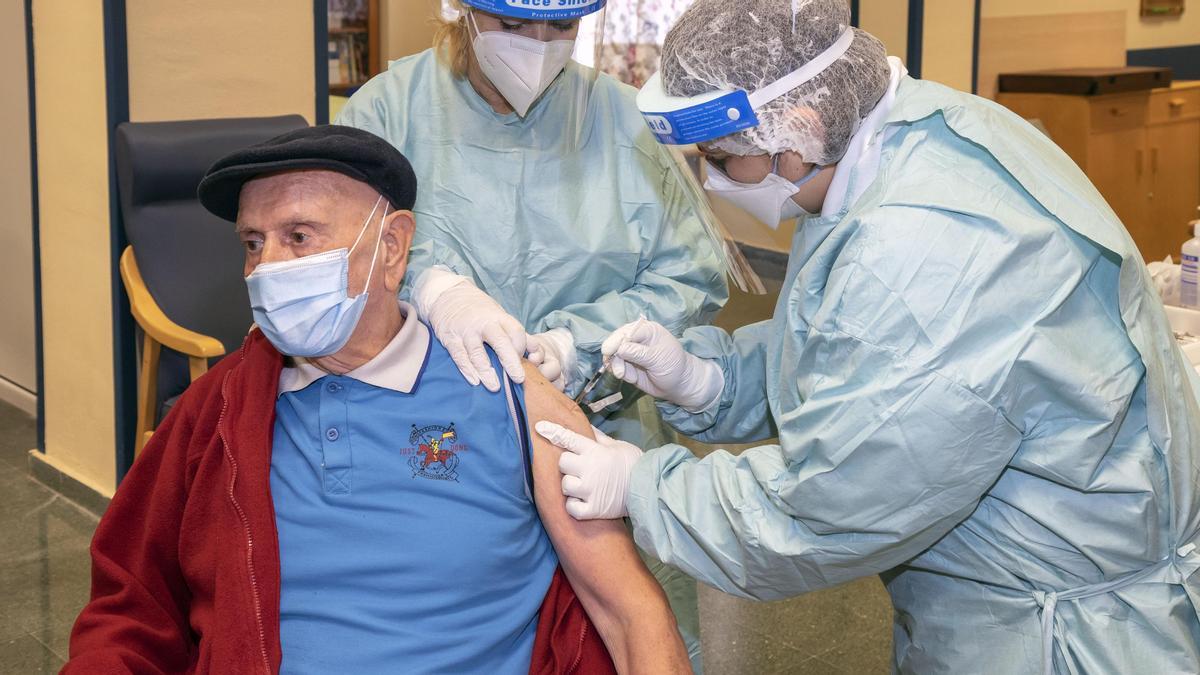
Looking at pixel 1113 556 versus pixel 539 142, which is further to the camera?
pixel 539 142

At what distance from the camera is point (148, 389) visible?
3193 millimetres

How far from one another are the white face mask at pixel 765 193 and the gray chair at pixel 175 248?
192cm

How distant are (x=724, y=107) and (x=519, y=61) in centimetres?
55

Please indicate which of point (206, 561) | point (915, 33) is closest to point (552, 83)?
point (206, 561)

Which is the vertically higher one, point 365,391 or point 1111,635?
point 365,391

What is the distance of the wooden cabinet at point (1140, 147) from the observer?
19.7ft

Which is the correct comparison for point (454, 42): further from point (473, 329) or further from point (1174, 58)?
Answer: point (1174, 58)

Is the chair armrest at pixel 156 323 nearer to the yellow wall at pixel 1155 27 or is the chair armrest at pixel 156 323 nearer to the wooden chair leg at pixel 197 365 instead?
the wooden chair leg at pixel 197 365

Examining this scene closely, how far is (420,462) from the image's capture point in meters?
1.71

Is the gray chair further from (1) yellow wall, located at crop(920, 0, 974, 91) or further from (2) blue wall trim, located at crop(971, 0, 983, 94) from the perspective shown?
(2) blue wall trim, located at crop(971, 0, 983, 94)

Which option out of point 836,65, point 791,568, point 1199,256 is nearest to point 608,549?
point 791,568

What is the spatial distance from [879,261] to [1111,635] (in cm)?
52

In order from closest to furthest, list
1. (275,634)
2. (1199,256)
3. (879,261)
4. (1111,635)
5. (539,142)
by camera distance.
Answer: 1. (879,261)
2. (1111,635)
3. (275,634)
4. (539,142)
5. (1199,256)

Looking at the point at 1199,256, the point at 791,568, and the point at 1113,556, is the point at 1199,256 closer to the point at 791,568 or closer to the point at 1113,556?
the point at 1113,556
